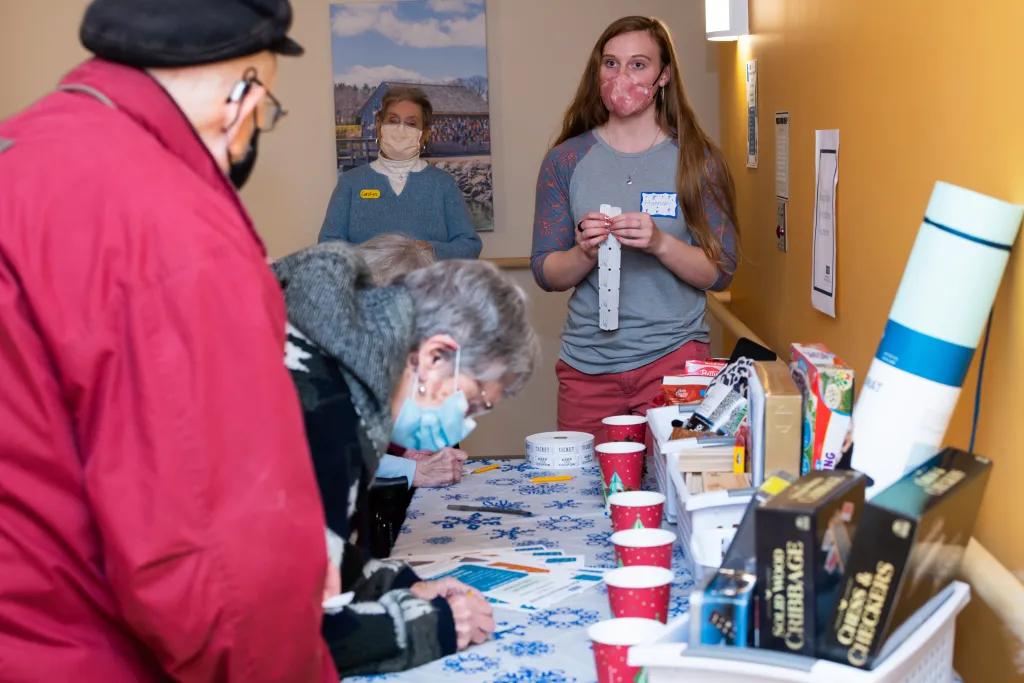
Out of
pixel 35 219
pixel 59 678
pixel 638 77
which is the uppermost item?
pixel 638 77

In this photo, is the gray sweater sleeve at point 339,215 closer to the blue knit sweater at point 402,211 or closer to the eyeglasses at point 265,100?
the blue knit sweater at point 402,211

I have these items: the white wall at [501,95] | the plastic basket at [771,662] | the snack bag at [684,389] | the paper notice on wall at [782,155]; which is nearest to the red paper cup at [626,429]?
the snack bag at [684,389]

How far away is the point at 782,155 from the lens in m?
3.01

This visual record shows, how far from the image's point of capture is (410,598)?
1421mm

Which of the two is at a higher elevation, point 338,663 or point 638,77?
point 638,77

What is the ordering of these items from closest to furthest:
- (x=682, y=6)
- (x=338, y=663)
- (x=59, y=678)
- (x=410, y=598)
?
(x=59, y=678)
(x=338, y=663)
(x=410, y=598)
(x=682, y=6)

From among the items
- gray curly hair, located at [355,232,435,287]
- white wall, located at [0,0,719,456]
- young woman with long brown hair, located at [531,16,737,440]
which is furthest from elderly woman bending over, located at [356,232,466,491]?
white wall, located at [0,0,719,456]

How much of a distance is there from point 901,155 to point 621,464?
727 mm

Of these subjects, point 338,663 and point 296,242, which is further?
point 296,242

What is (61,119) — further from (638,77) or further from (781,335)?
(781,335)

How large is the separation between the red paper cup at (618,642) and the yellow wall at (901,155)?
19.5 inches

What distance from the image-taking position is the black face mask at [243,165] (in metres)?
1.16

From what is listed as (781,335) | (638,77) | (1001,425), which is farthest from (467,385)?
(781,335)

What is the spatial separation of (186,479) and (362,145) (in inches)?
162
